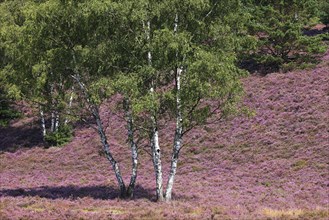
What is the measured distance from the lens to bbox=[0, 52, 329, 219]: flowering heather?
2092cm

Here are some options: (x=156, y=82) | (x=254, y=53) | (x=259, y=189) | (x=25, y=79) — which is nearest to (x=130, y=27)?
(x=156, y=82)

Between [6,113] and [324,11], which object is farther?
[6,113]

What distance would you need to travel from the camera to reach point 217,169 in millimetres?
34594

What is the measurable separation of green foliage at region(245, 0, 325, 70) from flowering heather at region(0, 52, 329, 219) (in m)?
2.43

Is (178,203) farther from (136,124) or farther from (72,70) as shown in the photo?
(72,70)

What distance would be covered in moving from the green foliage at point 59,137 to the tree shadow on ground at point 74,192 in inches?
584

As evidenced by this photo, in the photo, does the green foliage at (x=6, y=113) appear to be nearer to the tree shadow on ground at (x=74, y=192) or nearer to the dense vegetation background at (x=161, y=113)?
the dense vegetation background at (x=161, y=113)

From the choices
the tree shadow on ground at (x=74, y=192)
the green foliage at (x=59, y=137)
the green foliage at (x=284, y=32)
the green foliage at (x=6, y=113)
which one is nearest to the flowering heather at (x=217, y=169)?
the tree shadow on ground at (x=74, y=192)

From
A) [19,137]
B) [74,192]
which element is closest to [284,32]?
[74,192]

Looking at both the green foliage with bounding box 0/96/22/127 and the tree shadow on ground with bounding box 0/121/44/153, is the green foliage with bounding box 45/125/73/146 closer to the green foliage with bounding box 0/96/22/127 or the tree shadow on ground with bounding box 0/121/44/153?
the tree shadow on ground with bounding box 0/121/44/153

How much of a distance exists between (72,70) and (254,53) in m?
29.6

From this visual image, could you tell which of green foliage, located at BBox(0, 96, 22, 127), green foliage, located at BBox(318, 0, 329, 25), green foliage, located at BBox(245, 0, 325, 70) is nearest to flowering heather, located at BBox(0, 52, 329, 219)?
green foliage, located at BBox(0, 96, 22, 127)

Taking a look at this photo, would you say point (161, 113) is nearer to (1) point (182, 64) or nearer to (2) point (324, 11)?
(1) point (182, 64)

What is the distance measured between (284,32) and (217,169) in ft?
68.3
